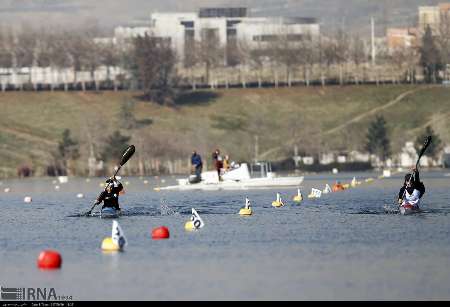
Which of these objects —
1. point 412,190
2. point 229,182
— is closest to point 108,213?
point 412,190

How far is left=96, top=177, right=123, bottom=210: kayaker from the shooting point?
204 ft

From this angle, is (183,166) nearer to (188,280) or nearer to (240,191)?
(240,191)

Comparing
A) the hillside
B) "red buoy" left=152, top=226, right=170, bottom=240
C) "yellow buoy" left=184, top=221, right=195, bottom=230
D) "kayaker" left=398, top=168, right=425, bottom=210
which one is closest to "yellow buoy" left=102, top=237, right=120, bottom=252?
"red buoy" left=152, top=226, right=170, bottom=240

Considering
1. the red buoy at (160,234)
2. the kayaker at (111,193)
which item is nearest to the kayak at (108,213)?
the kayaker at (111,193)

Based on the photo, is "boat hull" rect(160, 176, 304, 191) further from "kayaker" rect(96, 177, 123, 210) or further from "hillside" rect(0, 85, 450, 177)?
"hillside" rect(0, 85, 450, 177)

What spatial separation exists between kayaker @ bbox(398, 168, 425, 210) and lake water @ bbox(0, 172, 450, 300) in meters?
0.94

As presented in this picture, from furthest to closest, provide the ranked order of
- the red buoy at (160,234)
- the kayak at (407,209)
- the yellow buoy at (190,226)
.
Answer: the kayak at (407,209) < the yellow buoy at (190,226) < the red buoy at (160,234)

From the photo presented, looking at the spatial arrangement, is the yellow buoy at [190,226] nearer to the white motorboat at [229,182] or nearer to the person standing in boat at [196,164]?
the white motorboat at [229,182]

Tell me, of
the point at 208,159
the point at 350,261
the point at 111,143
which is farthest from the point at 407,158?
the point at 350,261

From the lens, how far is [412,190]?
6238cm

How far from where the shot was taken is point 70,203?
80.4m

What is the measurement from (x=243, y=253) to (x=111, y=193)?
17.6 m

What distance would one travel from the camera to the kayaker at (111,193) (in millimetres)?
62062

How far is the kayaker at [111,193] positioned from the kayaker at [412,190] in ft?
39.9
